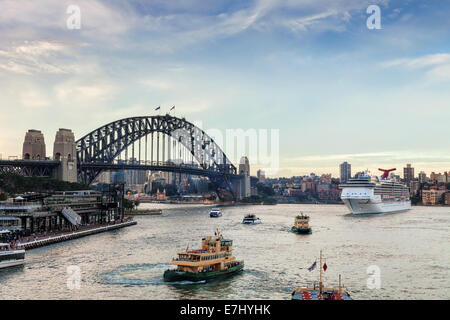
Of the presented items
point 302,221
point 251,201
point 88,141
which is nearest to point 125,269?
point 302,221

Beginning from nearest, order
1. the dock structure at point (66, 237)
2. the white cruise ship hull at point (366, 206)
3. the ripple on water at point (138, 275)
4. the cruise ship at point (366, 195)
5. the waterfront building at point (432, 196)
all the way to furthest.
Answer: the ripple on water at point (138, 275), the dock structure at point (66, 237), the cruise ship at point (366, 195), the white cruise ship hull at point (366, 206), the waterfront building at point (432, 196)

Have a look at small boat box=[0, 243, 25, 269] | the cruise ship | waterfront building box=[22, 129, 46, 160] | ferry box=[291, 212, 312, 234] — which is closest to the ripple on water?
small boat box=[0, 243, 25, 269]

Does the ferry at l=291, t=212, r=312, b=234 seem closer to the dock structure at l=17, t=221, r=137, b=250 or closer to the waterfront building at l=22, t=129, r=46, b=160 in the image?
the dock structure at l=17, t=221, r=137, b=250

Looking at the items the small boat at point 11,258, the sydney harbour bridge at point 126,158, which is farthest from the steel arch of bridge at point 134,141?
the small boat at point 11,258

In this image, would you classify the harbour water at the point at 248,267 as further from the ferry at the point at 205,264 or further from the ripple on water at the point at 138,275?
the ferry at the point at 205,264

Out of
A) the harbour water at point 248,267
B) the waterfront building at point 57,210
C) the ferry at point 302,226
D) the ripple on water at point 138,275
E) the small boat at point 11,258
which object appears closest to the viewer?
the harbour water at point 248,267

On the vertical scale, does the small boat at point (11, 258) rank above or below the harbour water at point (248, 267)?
above

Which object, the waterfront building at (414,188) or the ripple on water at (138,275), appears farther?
the waterfront building at (414,188)
